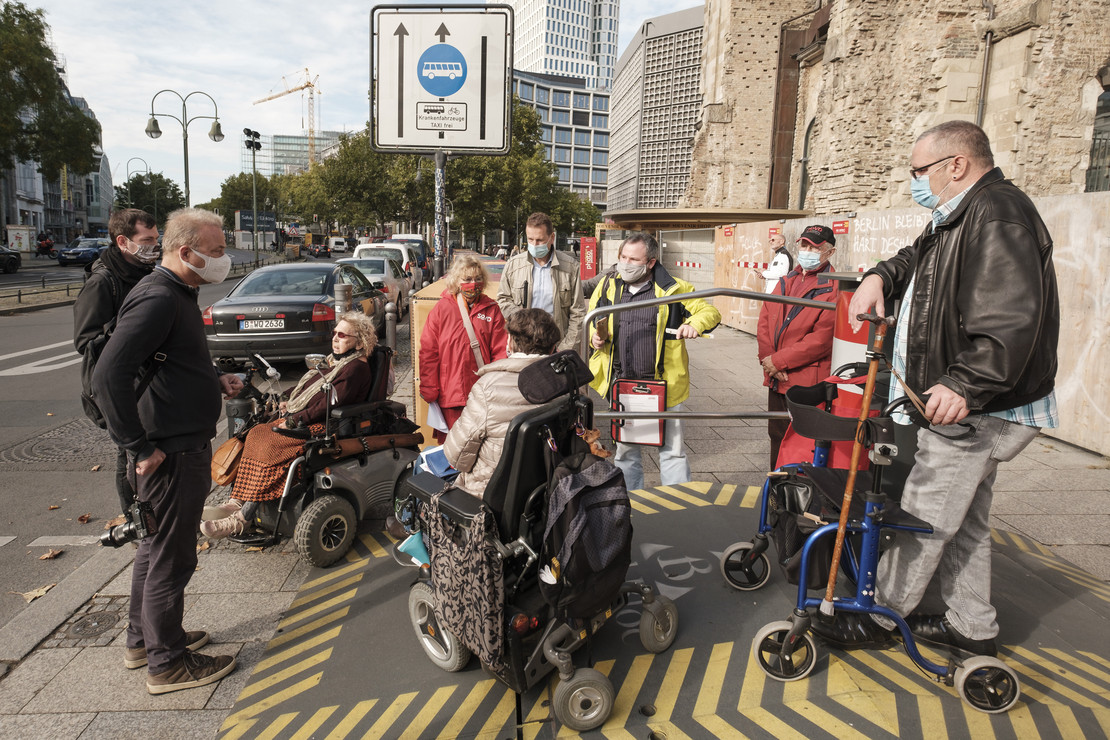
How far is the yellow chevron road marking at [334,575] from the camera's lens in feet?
12.8

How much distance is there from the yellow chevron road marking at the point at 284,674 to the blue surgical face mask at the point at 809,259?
398cm

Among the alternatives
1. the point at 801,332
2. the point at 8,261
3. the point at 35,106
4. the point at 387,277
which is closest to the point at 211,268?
the point at 801,332

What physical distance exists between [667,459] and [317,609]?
8.27 feet

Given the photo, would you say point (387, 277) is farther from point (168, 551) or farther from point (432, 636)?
point (432, 636)

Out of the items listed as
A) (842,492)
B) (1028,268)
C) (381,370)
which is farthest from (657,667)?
(381,370)

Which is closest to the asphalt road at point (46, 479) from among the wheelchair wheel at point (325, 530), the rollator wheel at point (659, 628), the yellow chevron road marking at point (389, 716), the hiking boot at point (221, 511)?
the hiking boot at point (221, 511)

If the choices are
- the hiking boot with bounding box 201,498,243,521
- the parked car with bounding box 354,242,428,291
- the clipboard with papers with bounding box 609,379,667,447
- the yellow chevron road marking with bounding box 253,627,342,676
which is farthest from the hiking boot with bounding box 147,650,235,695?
the parked car with bounding box 354,242,428,291

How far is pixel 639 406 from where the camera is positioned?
4.73 meters

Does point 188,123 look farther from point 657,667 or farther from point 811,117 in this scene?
point 657,667

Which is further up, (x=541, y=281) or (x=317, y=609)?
(x=541, y=281)

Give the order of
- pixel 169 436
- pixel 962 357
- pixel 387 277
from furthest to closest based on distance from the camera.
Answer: pixel 387 277
pixel 169 436
pixel 962 357

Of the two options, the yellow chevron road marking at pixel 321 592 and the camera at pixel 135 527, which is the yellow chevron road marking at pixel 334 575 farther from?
the camera at pixel 135 527

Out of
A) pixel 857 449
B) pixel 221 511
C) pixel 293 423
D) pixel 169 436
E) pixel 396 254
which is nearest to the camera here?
pixel 857 449

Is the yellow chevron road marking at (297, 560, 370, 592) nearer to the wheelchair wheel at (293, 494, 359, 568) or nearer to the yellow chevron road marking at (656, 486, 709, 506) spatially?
the wheelchair wheel at (293, 494, 359, 568)
